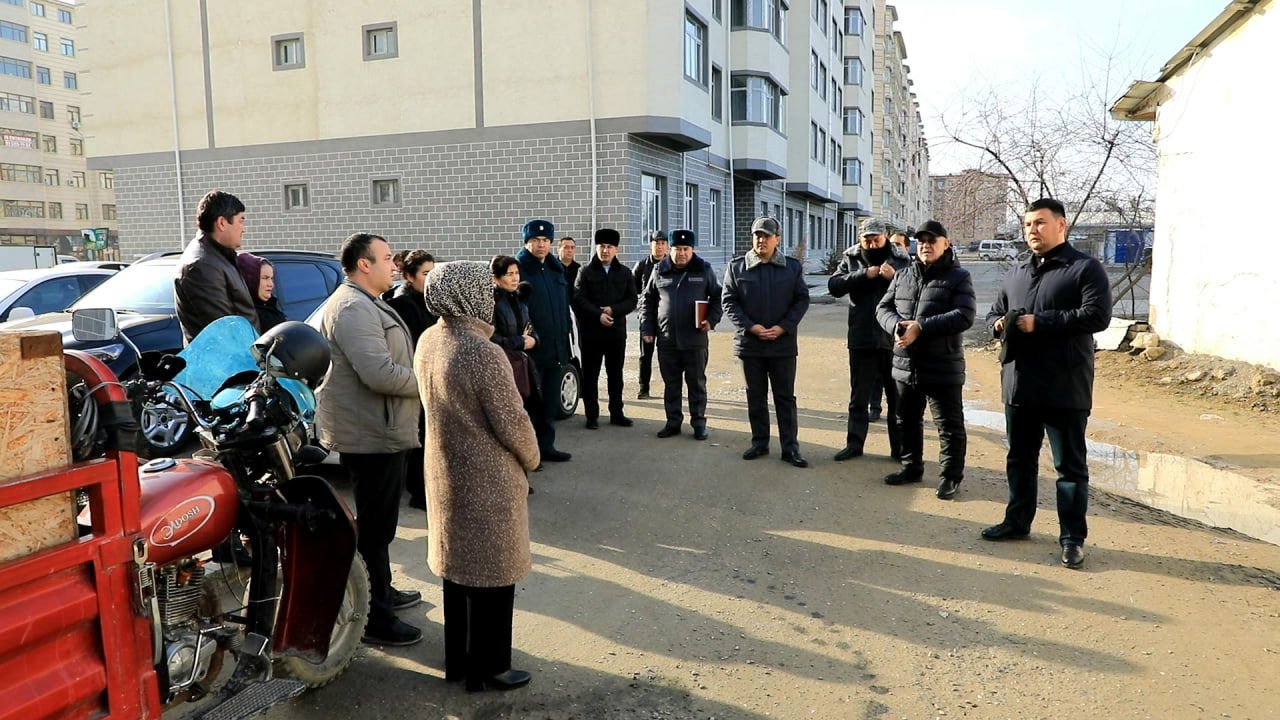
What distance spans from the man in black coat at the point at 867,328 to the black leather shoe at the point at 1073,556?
240 centimetres

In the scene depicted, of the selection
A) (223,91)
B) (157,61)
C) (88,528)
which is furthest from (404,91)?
(88,528)

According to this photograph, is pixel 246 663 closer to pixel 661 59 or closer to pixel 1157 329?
pixel 1157 329

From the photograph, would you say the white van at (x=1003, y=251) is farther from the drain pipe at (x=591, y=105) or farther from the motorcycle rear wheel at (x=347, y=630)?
the motorcycle rear wheel at (x=347, y=630)

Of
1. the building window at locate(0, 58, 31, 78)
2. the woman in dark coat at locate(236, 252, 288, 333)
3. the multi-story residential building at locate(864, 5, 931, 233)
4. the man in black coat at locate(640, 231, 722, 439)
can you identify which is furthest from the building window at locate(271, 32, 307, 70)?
the building window at locate(0, 58, 31, 78)

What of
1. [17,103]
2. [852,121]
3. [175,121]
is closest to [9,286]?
[175,121]

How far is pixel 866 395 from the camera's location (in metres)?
7.33

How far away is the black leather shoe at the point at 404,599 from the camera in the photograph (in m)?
4.29

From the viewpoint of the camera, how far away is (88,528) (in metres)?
2.32

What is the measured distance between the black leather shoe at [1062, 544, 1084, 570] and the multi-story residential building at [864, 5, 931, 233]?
1781 inches

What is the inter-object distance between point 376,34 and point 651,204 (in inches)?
294

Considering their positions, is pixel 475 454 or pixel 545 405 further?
pixel 545 405

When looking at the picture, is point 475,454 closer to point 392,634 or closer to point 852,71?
point 392,634

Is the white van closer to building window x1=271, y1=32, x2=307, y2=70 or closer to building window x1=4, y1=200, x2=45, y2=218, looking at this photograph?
building window x1=271, y1=32, x2=307, y2=70

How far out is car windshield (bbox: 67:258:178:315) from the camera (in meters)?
7.51
